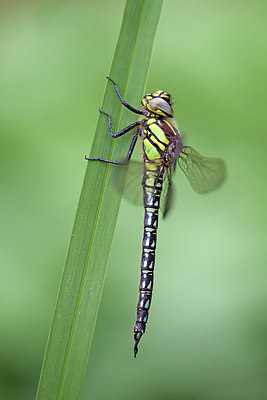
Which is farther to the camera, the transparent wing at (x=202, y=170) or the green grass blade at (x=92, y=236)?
the transparent wing at (x=202, y=170)

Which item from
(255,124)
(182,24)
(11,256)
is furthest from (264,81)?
(11,256)

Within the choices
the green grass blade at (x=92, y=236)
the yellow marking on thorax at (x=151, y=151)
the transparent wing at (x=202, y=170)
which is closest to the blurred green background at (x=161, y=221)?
the transparent wing at (x=202, y=170)

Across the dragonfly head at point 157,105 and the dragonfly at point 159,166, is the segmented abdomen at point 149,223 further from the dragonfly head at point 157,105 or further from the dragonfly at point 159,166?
the dragonfly head at point 157,105

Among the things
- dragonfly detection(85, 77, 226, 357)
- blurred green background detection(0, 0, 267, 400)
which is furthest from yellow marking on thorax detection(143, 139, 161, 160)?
blurred green background detection(0, 0, 267, 400)

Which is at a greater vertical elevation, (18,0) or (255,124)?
(18,0)

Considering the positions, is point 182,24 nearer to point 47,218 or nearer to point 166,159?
point 166,159

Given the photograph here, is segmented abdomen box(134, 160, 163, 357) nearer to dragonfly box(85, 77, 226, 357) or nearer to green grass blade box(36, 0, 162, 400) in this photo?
dragonfly box(85, 77, 226, 357)

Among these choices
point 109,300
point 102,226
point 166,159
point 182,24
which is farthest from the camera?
point 182,24
